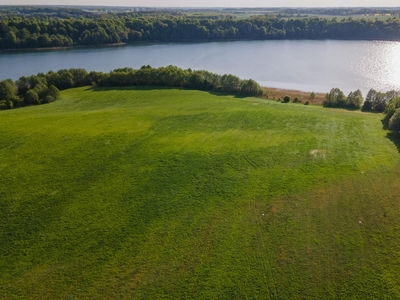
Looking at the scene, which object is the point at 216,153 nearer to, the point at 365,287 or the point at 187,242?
the point at 187,242

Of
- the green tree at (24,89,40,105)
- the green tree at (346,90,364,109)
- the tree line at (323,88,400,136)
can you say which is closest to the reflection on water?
the green tree at (346,90,364,109)

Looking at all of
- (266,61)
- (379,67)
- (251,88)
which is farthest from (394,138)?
(266,61)

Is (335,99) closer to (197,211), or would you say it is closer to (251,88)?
(251,88)

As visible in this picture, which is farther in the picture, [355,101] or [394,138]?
[355,101]

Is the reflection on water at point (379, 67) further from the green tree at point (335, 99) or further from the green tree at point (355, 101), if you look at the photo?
the green tree at point (335, 99)

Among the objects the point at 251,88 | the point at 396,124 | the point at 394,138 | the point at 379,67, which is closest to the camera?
the point at 394,138

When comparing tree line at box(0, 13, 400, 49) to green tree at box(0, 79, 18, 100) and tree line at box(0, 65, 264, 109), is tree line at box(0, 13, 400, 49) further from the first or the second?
green tree at box(0, 79, 18, 100)
